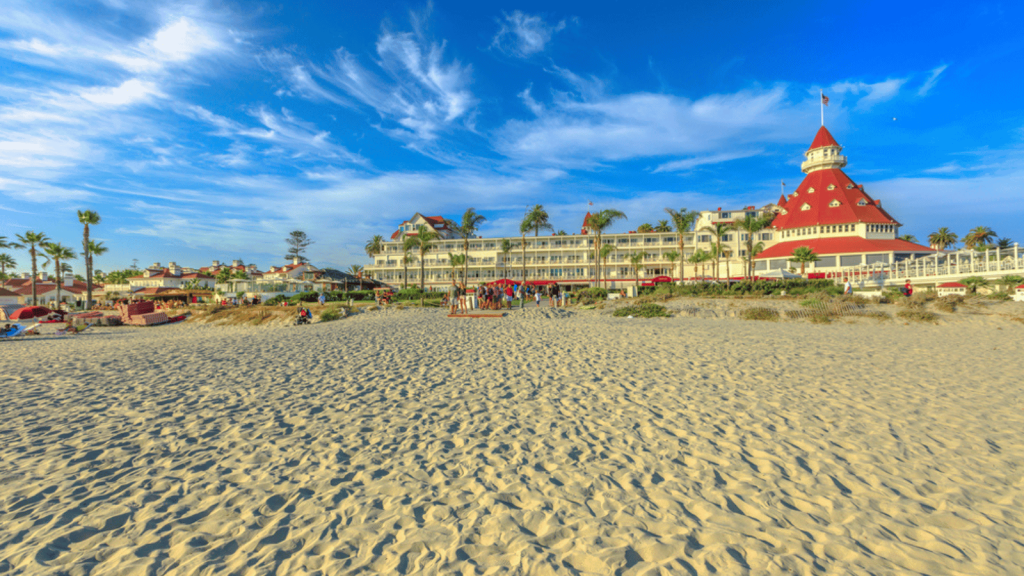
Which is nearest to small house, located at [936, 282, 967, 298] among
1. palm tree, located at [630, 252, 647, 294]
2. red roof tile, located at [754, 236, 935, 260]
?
red roof tile, located at [754, 236, 935, 260]

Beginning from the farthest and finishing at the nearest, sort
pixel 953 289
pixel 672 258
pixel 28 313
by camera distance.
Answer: pixel 672 258 < pixel 28 313 < pixel 953 289

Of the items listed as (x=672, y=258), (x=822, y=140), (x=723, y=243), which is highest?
(x=822, y=140)

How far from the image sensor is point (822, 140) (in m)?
59.2

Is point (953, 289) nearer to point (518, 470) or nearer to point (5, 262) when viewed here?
point (518, 470)

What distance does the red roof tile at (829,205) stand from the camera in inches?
2061

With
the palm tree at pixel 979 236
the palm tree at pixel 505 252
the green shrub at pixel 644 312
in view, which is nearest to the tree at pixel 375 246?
the palm tree at pixel 505 252

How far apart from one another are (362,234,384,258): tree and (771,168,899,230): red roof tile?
199 ft

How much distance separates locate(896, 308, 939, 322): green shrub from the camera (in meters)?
18.8

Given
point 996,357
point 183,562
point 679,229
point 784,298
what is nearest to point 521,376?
point 183,562

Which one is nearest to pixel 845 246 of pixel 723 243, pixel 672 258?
pixel 723 243

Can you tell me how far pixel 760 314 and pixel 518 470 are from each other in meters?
21.7

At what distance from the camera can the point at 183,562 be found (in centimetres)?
297

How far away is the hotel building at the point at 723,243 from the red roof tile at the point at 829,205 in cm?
11

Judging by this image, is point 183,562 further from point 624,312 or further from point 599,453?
point 624,312
